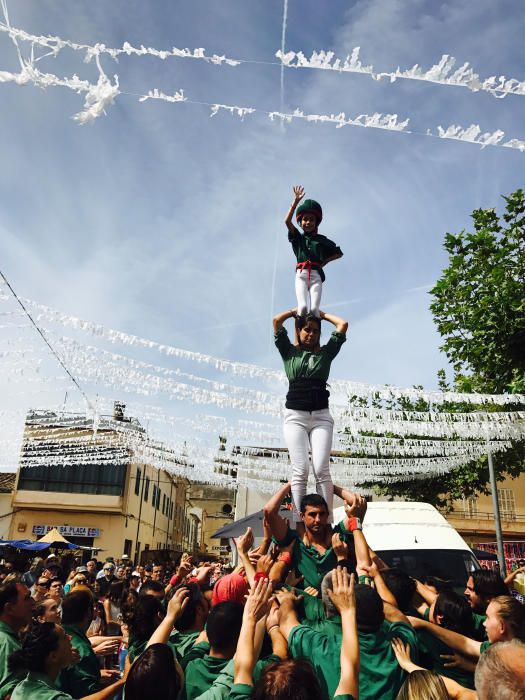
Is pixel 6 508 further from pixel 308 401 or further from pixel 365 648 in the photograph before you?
pixel 365 648

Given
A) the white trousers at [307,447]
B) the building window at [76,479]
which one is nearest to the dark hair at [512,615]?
the white trousers at [307,447]

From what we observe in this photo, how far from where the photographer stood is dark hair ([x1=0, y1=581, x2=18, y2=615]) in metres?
4.18

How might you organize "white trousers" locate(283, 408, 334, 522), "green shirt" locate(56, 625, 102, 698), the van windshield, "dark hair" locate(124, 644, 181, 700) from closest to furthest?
"dark hair" locate(124, 644, 181, 700) < "green shirt" locate(56, 625, 102, 698) < "white trousers" locate(283, 408, 334, 522) < the van windshield

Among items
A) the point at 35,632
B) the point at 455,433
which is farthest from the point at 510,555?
the point at 35,632

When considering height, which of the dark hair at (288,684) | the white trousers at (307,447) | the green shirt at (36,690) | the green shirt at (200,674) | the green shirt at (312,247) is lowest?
the green shirt at (36,690)

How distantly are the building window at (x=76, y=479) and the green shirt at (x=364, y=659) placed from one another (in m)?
30.8

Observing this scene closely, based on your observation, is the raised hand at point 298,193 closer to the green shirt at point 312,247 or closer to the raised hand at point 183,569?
the green shirt at point 312,247

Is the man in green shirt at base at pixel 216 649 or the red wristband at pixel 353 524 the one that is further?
the red wristband at pixel 353 524

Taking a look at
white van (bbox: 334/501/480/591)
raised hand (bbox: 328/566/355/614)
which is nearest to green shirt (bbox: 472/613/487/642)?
raised hand (bbox: 328/566/355/614)

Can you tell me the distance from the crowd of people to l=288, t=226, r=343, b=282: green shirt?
239 centimetres

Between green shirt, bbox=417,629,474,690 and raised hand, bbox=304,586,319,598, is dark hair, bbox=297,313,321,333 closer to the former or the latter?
raised hand, bbox=304,586,319,598

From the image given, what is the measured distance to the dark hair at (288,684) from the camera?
1.86m

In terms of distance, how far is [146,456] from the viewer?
60.8 ft

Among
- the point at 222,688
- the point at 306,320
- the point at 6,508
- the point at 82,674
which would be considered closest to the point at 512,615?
the point at 222,688
